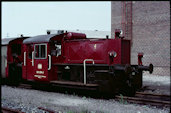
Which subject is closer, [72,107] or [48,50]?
[72,107]

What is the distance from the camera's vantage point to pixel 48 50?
9.93 m

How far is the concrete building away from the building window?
10.6m

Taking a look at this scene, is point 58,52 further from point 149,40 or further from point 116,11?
point 116,11

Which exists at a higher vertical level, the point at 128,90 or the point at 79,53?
the point at 79,53

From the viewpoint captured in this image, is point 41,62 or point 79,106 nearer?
point 79,106

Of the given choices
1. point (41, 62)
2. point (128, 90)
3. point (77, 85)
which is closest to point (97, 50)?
point (77, 85)

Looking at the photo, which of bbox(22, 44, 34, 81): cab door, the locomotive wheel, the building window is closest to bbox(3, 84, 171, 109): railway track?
the locomotive wheel

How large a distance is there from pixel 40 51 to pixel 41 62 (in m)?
0.53

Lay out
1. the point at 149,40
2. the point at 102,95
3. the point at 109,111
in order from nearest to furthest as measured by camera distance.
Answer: the point at 109,111 → the point at 102,95 → the point at 149,40

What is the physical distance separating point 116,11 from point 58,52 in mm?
12137

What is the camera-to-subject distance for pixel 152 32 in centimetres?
1830

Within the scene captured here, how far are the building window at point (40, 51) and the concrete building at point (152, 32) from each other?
1063cm

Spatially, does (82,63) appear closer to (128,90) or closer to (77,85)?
(77,85)

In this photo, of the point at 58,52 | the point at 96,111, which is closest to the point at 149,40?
the point at 58,52
